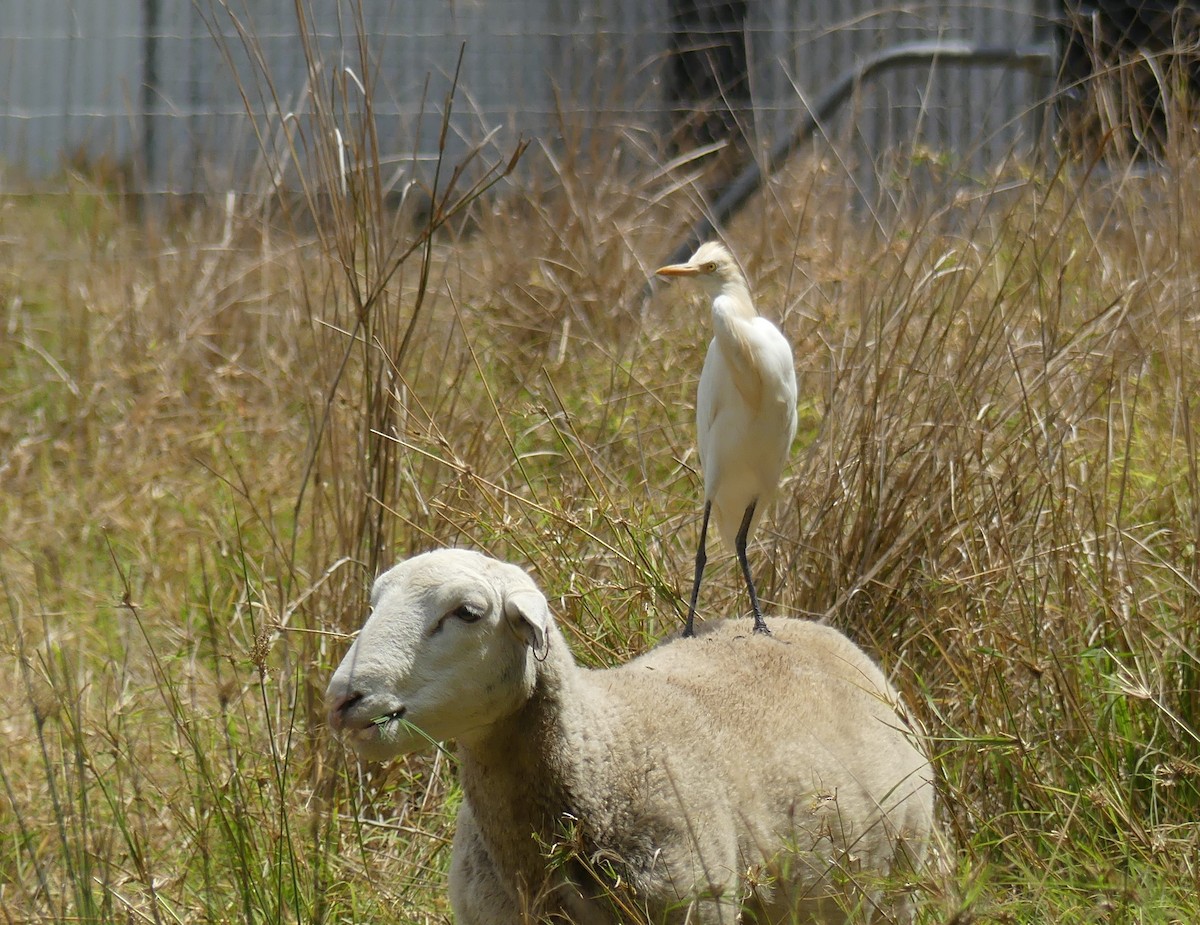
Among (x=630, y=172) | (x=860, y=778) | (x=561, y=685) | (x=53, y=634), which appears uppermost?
(x=630, y=172)

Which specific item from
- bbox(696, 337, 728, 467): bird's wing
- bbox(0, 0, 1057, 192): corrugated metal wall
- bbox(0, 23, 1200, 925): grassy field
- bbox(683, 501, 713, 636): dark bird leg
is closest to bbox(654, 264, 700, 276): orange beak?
bbox(696, 337, 728, 467): bird's wing

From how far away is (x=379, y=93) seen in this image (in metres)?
11.4

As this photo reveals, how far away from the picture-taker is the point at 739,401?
3.32 m

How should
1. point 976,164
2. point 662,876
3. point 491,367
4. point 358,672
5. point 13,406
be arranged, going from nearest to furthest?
point 358,672 → point 662,876 → point 491,367 → point 13,406 → point 976,164

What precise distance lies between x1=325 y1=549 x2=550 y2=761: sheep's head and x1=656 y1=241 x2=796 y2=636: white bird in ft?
2.81

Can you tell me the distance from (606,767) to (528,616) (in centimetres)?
39

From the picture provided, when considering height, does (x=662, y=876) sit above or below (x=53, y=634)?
above

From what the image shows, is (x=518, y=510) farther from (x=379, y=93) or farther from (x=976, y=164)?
(x=379, y=93)

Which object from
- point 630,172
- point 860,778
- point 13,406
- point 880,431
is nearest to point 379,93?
point 630,172

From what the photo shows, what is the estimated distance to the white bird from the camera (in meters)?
3.24

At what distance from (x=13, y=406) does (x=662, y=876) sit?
15.8 ft

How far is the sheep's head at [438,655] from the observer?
7.85 feet

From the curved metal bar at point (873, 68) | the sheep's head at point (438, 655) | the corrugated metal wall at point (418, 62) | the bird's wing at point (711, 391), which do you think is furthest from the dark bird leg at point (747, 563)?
the corrugated metal wall at point (418, 62)

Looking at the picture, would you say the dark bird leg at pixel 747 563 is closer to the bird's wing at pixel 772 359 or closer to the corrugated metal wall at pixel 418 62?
the bird's wing at pixel 772 359
